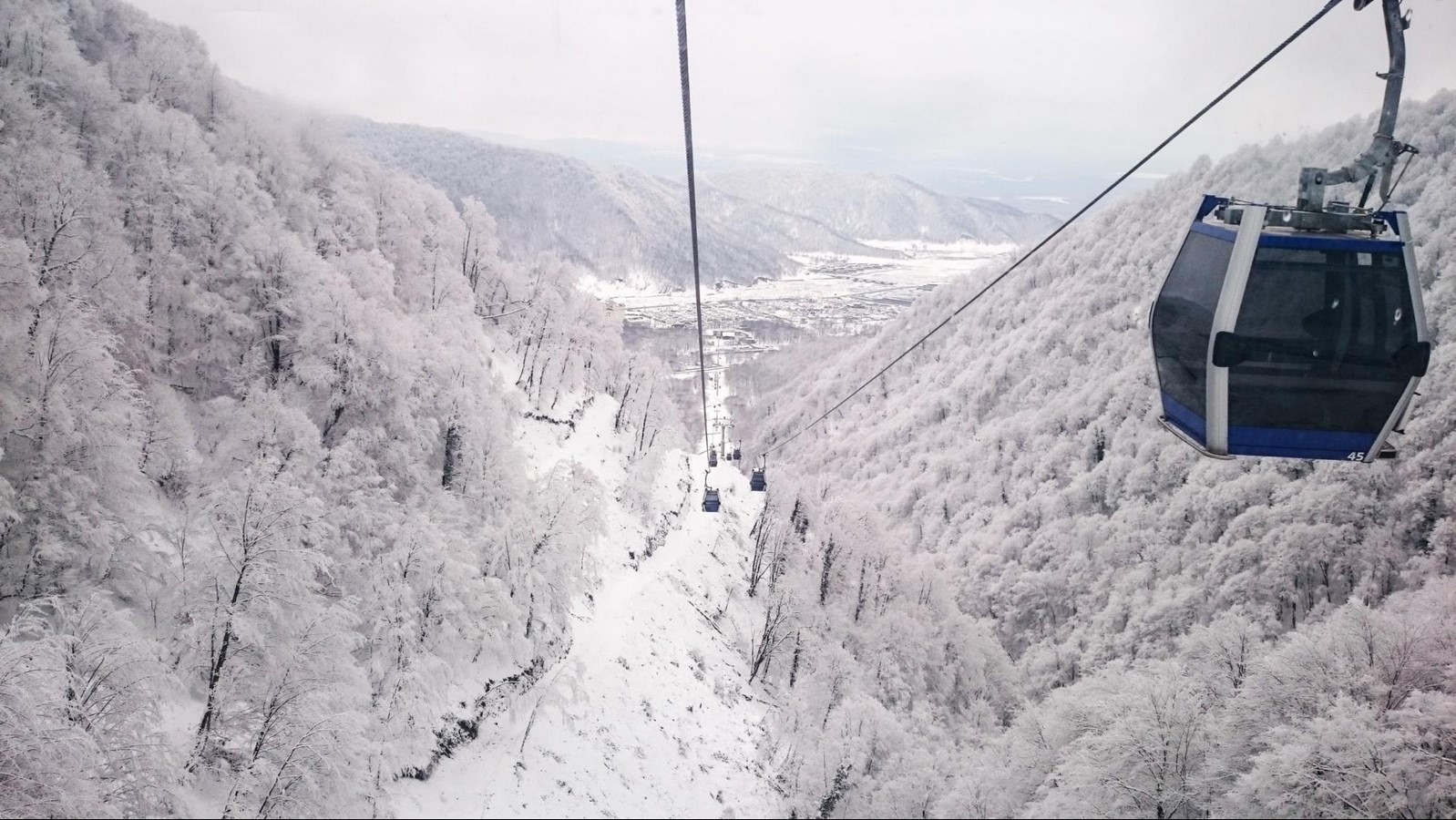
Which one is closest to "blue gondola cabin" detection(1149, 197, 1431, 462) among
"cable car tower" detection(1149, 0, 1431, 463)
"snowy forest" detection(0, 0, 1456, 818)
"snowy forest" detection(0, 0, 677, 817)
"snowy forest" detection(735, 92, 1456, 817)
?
"cable car tower" detection(1149, 0, 1431, 463)

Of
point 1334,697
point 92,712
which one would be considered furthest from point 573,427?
point 1334,697

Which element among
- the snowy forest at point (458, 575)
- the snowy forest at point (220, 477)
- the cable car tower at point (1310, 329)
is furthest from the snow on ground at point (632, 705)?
the cable car tower at point (1310, 329)

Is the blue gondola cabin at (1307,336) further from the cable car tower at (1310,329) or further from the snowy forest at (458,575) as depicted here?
the snowy forest at (458,575)

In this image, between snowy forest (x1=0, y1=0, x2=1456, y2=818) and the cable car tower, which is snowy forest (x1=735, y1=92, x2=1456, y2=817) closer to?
snowy forest (x1=0, y1=0, x2=1456, y2=818)

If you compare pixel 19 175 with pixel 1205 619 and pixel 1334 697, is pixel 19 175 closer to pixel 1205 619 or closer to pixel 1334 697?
pixel 1334 697

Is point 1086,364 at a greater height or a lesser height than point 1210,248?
lesser

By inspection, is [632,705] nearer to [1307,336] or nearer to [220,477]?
[220,477]
